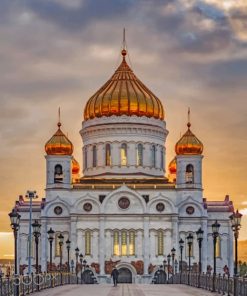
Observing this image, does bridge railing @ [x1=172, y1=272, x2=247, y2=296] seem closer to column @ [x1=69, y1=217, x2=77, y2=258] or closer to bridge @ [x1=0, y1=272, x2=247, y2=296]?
bridge @ [x1=0, y1=272, x2=247, y2=296]

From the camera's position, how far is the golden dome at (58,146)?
8462cm

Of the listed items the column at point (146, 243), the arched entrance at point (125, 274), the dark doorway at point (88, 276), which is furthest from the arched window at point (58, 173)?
the arched entrance at point (125, 274)

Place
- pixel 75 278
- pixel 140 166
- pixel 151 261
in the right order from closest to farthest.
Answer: pixel 75 278, pixel 151 261, pixel 140 166

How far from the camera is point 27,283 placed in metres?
38.1

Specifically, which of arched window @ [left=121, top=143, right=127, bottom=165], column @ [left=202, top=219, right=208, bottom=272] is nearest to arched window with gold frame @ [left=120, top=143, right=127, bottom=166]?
arched window @ [left=121, top=143, right=127, bottom=165]

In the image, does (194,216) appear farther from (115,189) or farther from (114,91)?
(114,91)

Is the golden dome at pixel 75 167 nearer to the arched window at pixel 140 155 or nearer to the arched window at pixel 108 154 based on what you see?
the arched window at pixel 108 154

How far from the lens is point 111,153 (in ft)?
283

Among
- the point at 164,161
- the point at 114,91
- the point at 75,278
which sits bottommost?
the point at 75,278

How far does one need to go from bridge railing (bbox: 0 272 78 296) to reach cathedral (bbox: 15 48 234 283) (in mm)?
23988

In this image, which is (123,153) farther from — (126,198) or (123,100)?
(126,198)

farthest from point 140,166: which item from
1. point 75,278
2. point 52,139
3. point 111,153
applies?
point 75,278

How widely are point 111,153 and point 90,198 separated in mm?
6378

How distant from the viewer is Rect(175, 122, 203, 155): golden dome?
278 ft
